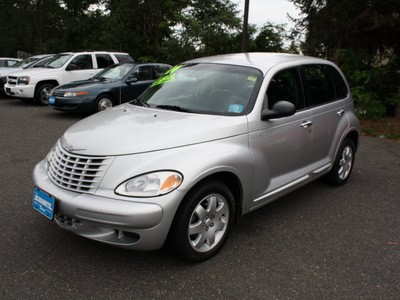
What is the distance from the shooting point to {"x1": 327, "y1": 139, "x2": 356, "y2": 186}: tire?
4.89 metres

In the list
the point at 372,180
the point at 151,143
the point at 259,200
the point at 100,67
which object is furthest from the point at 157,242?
the point at 100,67

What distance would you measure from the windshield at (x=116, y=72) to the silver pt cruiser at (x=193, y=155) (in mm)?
6196

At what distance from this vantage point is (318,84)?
4.46m

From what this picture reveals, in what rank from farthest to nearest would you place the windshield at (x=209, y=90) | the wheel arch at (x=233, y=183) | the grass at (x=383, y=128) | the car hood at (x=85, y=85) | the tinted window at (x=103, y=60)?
the tinted window at (x=103, y=60)
the car hood at (x=85, y=85)
the grass at (x=383, y=128)
the windshield at (x=209, y=90)
the wheel arch at (x=233, y=183)

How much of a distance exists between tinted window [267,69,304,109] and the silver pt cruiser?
1 centimetres

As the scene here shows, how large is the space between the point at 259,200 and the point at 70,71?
1001 centimetres

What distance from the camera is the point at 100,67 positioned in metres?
12.3

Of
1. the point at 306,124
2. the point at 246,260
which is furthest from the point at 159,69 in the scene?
the point at 246,260

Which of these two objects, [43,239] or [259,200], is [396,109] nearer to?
[259,200]

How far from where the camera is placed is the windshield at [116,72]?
10.2m

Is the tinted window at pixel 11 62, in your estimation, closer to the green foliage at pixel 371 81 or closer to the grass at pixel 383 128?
the green foliage at pixel 371 81

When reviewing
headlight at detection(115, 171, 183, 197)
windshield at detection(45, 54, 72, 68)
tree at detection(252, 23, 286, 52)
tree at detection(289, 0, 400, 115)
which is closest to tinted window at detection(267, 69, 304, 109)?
headlight at detection(115, 171, 183, 197)

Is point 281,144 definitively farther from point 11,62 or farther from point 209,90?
point 11,62

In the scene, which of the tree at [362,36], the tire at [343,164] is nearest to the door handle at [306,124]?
the tire at [343,164]
